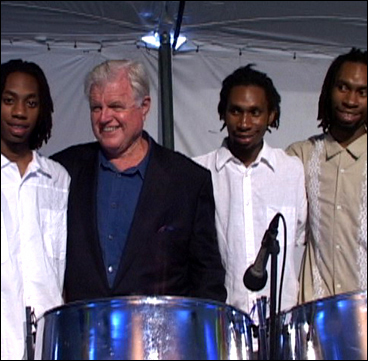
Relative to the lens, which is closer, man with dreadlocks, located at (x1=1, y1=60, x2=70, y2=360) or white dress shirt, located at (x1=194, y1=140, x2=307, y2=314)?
man with dreadlocks, located at (x1=1, y1=60, x2=70, y2=360)

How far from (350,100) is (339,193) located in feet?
0.70

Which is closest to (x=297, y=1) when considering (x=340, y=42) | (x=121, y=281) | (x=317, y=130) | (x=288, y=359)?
(x=340, y=42)

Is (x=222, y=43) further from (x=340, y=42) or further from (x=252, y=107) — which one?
(x=252, y=107)

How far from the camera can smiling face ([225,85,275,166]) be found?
2086 millimetres

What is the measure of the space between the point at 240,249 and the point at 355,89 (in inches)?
17.8

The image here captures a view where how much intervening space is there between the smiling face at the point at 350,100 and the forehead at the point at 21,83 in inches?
27.4

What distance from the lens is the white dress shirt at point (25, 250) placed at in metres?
1.79

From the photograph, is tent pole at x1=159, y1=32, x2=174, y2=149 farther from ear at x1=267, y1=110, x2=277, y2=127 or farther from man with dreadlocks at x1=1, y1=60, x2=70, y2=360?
man with dreadlocks at x1=1, y1=60, x2=70, y2=360

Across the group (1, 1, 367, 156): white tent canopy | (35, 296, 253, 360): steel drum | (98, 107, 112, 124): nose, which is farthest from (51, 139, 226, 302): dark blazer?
(1, 1, 367, 156): white tent canopy

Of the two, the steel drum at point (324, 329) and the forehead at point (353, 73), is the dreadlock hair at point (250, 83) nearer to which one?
the forehead at point (353, 73)

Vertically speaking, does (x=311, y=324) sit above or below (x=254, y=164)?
below

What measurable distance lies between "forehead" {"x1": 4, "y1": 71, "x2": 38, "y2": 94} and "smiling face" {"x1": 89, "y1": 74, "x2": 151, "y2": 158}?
155mm

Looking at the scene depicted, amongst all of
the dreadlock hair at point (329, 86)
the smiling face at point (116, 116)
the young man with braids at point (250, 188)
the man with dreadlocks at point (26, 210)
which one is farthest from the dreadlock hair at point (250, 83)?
the man with dreadlocks at point (26, 210)

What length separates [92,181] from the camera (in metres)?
2.00
